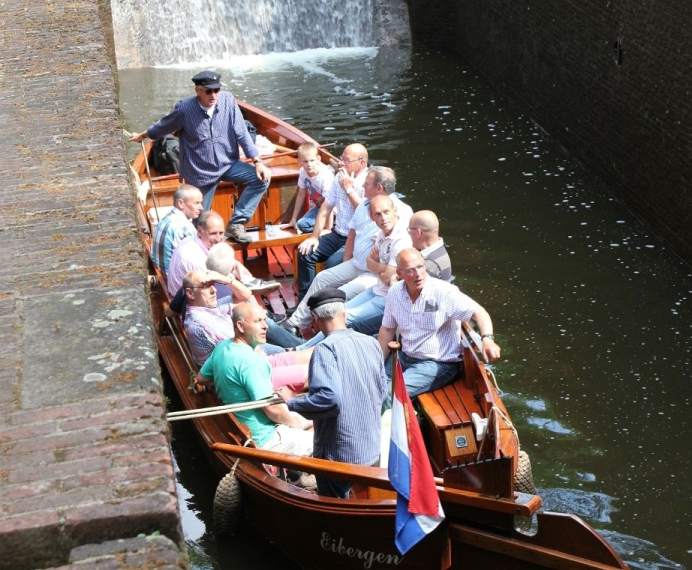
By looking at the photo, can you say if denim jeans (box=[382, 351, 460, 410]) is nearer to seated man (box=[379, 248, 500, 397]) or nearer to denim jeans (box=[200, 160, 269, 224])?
seated man (box=[379, 248, 500, 397])

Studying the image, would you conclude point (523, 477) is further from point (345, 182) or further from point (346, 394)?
point (345, 182)

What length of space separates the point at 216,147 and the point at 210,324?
2.80m

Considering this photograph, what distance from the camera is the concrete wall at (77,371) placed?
2.67 meters

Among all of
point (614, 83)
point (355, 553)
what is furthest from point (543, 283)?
point (355, 553)

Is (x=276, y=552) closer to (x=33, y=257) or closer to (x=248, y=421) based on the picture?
(x=248, y=421)

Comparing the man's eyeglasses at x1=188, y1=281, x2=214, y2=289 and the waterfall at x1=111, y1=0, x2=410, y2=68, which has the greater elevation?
the man's eyeglasses at x1=188, y1=281, x2=214, y2=289

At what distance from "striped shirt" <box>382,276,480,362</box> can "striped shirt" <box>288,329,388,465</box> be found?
0.92 metres

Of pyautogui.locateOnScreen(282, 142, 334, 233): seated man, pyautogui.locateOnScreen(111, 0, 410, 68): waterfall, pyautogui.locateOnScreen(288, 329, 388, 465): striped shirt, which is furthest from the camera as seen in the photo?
pyautogui.locateOnScreen(111, 0, 410, 68): waterfall

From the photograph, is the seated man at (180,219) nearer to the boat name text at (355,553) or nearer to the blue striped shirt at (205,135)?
the blue striped shirt at (205,135)

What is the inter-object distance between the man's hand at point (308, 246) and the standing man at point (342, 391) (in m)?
2.93

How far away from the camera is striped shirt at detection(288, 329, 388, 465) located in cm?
594

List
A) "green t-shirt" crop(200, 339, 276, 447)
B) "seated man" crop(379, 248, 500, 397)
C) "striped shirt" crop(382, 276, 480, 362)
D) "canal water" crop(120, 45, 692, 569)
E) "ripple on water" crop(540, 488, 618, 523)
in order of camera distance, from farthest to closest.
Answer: "canal water" crop(120, 45, 692, 569) → "ripple on water" crop(540, 488, 618, 523) → "striped shirt" crop(382, 276, 480, 362) → "seated man" crop(379, 248, 500, 397) → "green t-shirt" crop(200, 339, 276, 447)

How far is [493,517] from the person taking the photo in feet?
19.0

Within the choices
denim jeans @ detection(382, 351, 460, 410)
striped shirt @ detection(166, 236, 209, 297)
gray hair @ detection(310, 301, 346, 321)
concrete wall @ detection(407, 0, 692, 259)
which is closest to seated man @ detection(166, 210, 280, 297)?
striped shirt @ detection(166, 236, 209, 297)
